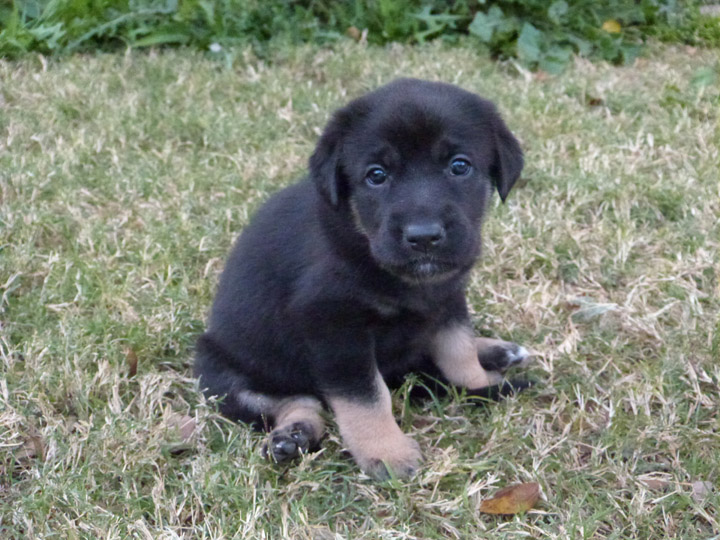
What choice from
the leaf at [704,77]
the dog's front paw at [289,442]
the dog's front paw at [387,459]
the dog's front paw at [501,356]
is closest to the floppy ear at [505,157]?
the dog's front paw at [501,356]

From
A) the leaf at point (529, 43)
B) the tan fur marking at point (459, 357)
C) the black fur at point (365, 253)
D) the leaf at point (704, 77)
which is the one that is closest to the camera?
the black fur at point (365, 253)

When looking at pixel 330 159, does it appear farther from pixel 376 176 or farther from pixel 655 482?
pixel 655 482

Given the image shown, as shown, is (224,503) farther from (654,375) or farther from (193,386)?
(654,375)

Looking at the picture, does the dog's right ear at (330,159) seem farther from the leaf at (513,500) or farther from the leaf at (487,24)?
the leaf at (487,24)

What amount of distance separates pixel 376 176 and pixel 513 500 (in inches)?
45.4

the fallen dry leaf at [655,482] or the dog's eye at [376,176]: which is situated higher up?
the dog's eye at [376,176]

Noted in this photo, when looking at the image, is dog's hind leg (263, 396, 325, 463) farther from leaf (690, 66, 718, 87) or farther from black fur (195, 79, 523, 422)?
leaf (690, 66, 718, 87)

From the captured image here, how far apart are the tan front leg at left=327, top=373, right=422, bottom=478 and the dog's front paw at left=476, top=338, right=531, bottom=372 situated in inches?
28.5

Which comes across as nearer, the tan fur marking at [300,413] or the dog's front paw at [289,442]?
the dog's front paw at [289,442]

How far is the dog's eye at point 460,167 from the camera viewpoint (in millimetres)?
2678

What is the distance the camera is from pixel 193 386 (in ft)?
10.3

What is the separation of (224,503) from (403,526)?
1.87ft

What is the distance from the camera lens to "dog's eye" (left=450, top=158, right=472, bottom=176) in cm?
268

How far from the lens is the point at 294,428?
277cm
